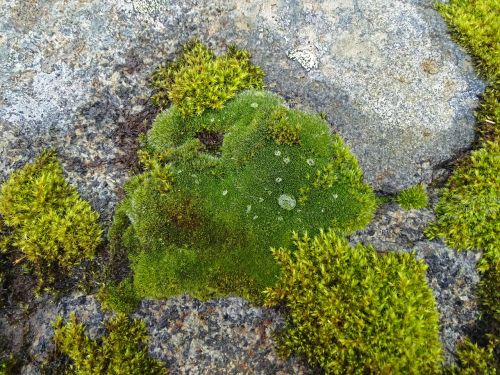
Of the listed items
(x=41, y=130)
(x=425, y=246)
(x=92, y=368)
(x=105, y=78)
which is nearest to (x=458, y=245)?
(x=425, y=246)

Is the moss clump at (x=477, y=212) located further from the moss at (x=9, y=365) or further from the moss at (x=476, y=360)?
the moss at (x=9, y=365)

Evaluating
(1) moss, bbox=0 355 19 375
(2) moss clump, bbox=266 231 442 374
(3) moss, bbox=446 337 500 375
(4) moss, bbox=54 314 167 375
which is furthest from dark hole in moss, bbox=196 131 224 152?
(3) moss, bbox=446 337 500 375

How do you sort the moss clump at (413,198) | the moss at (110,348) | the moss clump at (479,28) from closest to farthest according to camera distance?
the moss at (110,348)
the moss clump at (413,198)
the moss clump at (479,28)

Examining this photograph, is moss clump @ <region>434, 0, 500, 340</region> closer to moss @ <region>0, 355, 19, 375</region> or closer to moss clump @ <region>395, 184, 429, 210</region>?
moss clump @ <region>395, 184, 429, 210</region>

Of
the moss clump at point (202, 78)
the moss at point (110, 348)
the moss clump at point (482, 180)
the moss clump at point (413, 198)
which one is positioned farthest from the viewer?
the moss clump at point (202, 78)

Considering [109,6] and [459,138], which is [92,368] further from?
[459,138]

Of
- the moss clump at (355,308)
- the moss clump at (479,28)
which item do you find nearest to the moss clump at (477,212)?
the moss clump at (355,308)
